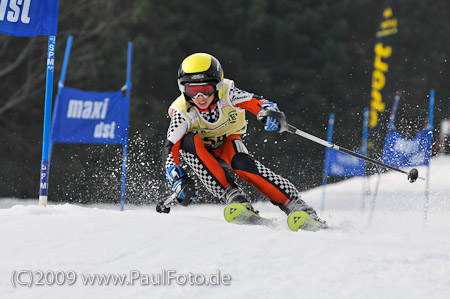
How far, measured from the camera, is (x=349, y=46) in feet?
72.1

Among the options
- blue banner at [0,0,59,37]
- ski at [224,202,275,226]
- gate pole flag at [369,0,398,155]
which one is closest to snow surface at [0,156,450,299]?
ski at [224,202,275,226]

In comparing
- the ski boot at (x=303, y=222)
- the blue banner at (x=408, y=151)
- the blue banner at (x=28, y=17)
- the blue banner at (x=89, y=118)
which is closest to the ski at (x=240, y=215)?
the ski boot at (x=303, y=222)

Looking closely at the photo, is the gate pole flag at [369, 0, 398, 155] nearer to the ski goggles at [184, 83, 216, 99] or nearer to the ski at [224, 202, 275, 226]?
the ski goggles at [184, 83, 216, 99]

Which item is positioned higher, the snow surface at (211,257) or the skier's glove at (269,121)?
the skier's glove at (269,121)

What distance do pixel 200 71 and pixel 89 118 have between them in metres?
3.29

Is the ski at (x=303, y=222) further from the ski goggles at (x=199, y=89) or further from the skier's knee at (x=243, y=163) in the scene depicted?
the ski goggles at (x=199, y=89)

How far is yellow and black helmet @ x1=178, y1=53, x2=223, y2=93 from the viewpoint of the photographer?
4.35m

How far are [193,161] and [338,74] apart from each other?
16.5 metres

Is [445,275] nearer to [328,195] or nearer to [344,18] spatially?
[328,195]

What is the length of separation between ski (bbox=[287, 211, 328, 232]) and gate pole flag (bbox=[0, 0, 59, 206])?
1.71m

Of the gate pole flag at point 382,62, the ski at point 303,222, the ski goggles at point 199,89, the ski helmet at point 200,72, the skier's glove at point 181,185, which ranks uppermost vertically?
the gate pole flag at point 382,62

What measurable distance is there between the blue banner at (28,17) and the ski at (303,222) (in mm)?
2185

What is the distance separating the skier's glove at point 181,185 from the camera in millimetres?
3996

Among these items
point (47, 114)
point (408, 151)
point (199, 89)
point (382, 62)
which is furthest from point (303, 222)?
point (382, 62)
